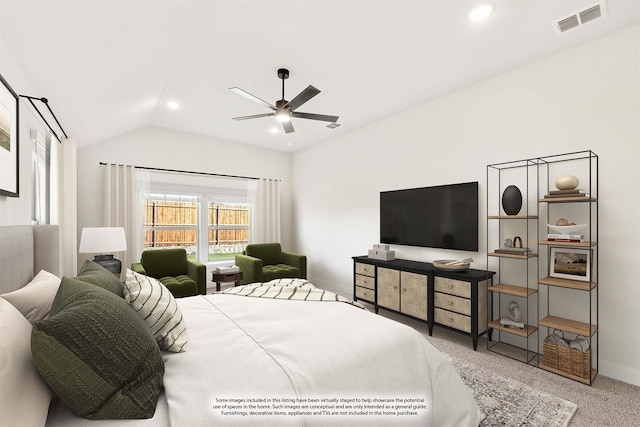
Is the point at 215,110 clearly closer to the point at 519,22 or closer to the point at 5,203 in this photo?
the point at 5,203

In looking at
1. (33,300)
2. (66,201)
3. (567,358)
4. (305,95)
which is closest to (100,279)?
(33,300)

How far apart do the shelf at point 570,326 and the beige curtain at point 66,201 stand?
Answer: 4.61 meters

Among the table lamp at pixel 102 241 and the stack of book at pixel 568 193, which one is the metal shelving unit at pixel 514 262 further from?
the table lamp at pixel 102 241

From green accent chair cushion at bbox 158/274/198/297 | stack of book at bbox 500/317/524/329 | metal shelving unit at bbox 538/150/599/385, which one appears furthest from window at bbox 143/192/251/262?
metal shelving unit at bbox 538/150/599/385

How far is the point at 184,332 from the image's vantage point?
4.92ft

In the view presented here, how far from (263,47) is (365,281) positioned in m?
2.93

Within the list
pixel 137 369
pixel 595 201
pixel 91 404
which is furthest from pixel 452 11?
pixel 91 404

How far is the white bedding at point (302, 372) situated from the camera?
1080 millimetres

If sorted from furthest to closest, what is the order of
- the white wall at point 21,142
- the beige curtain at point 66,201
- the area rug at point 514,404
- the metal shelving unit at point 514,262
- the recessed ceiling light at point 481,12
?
→ the beige curtain at point 66,201
the metal shelving unit at point 514,262
the recessed ceiling light at point 481,12
the area rug at point 514,404
the white wall at point 21,142

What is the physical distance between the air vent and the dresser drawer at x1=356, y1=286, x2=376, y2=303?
311 cm

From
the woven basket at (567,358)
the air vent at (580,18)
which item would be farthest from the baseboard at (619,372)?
the air vent at (580,18)

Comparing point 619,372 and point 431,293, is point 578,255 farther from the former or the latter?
point 431,293

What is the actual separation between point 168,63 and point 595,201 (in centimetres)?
385

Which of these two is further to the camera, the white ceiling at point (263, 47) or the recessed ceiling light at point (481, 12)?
the recessed ceiling light at point (481, 12)
